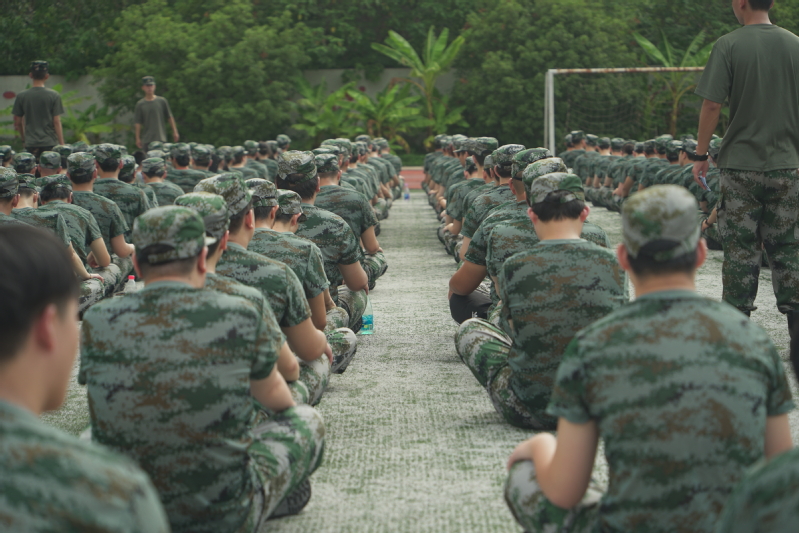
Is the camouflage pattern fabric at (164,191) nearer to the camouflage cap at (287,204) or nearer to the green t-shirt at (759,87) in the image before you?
the camouflage cap at (287,204)

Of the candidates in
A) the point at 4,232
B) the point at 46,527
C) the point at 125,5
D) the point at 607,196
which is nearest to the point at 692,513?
the point at 46,527

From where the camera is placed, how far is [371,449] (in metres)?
3.36

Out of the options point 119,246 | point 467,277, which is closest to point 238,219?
point 467,277

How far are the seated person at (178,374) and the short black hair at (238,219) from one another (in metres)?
0.86

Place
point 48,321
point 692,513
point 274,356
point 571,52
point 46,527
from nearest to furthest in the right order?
point 46,527, point 48,321, point 692,513, point 274,356, point 571,52

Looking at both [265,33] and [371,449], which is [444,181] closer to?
[371,449]

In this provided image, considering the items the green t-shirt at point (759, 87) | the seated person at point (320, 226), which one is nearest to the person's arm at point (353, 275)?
the seated person at point (320, 226)

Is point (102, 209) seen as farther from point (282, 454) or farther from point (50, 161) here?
point (282, 454)

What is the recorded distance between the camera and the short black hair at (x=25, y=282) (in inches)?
50.3

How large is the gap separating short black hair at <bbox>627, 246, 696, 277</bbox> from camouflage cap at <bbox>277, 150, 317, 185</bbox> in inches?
119

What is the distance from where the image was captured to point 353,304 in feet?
17.1

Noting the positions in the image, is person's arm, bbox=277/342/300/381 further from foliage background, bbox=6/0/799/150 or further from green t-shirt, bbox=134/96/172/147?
foliage background, bbox=6/0/799/150

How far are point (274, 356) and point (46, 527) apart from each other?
1.25 m

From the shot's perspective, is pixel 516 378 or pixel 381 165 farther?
pixel 381 165
